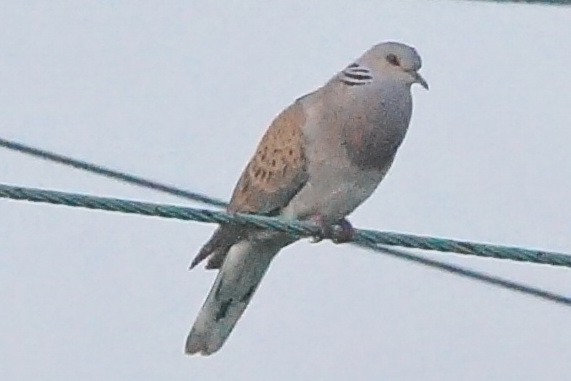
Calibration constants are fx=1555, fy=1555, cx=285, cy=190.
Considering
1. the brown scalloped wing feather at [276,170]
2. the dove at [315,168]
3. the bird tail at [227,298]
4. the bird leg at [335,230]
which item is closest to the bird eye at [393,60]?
the dove at [315,168]

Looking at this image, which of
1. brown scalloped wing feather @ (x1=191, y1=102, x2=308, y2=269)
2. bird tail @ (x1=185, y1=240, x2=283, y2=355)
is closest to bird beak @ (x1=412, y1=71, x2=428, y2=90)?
brown scalloped wing feather @ (x1=191, y1=102, x2=308, y2=269)

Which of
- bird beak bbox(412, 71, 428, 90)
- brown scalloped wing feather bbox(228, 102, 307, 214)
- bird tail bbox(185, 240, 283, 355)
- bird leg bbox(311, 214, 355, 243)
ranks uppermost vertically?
bird beak bbox(412, 71, 428, 90)

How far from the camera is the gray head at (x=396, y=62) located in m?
4.26

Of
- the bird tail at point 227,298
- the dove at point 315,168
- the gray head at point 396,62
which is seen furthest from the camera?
the bird tail at point 227,298

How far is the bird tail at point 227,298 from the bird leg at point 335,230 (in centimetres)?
33

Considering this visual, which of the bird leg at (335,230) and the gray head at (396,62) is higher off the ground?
the gray head at (396,62)

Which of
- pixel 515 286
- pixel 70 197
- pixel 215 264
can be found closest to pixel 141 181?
pixel 215 264

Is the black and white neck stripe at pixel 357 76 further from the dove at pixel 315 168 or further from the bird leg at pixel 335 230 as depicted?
the bird leg at pixel 335 230

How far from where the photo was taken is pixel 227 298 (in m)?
4.45

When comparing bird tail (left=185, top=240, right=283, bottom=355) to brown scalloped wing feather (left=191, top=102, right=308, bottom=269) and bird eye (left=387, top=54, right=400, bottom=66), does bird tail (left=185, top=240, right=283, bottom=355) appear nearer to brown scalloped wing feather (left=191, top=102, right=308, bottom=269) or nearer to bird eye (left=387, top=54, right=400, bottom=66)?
brown scalloped wing feather (left=191, top=102, right=308, bottom=269)

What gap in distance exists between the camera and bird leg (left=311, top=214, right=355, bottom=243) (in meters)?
3.91

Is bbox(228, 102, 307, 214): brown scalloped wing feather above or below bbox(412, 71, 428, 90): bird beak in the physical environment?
below

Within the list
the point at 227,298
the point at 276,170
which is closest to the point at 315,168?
the point at 276,170

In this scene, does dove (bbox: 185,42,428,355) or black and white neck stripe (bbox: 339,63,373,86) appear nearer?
dove (bbox: 185,42,428,355)
